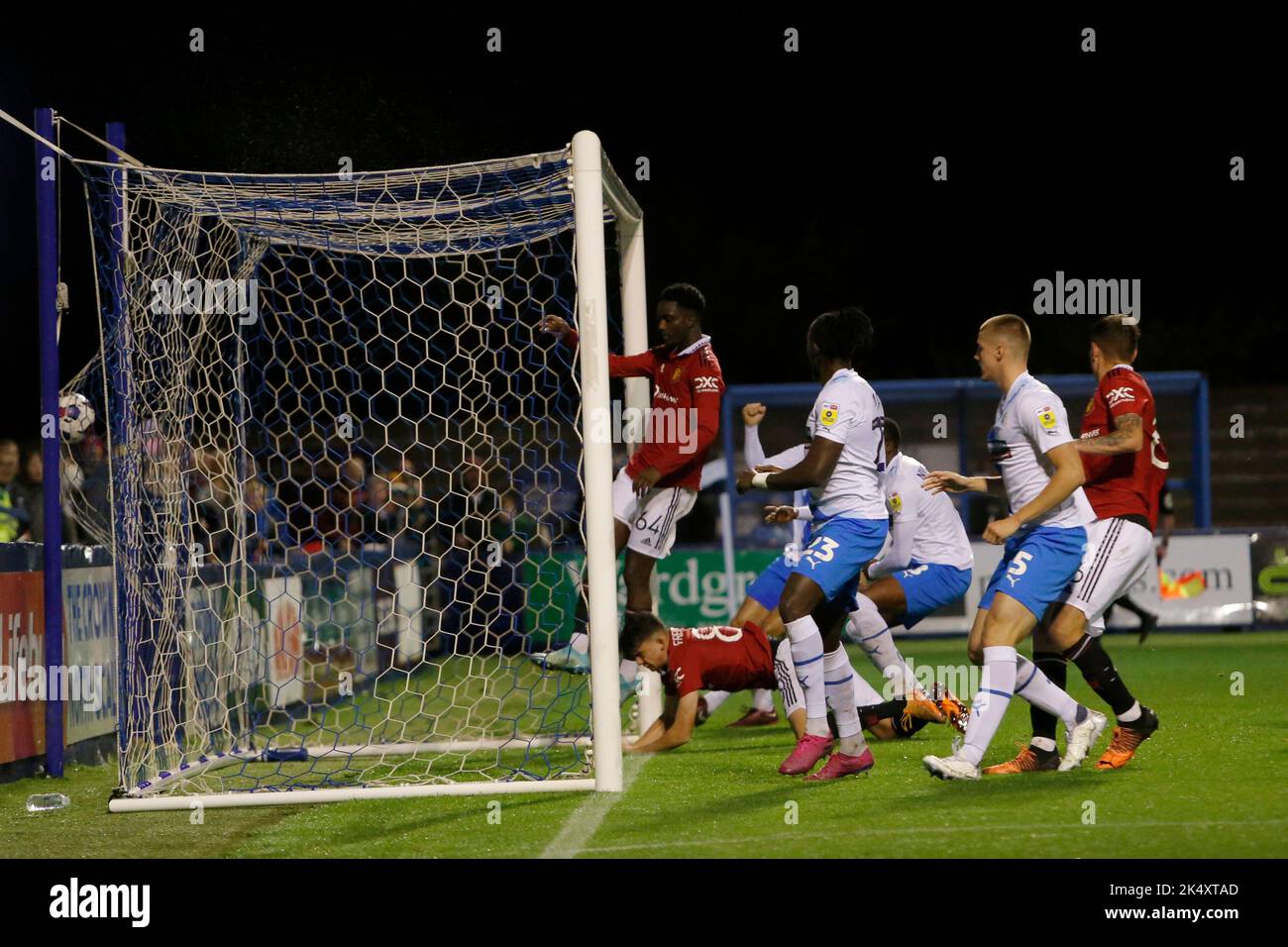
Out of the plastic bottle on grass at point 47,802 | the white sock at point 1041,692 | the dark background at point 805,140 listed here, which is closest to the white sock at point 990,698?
the white sock at point 1041,692

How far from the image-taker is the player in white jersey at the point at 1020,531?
580 centimetres

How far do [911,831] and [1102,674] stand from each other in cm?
188

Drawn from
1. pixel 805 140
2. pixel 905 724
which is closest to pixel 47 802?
pixel 905 724

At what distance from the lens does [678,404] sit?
306 inches

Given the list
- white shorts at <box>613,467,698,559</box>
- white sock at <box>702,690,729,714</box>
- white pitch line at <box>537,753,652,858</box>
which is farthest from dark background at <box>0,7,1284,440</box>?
white pitch line at <box>537,753,652,858</box>

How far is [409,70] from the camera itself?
61.0ft

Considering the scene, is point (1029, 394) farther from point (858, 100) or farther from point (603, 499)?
point (858, 100)

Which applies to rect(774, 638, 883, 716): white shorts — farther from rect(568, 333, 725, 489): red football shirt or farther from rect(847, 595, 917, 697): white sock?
rect(568, 333, 725, 489): red football shirt

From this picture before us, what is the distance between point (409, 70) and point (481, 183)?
12549 mm

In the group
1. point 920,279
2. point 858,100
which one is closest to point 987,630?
point 858,100

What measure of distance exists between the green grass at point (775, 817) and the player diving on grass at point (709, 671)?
201mm

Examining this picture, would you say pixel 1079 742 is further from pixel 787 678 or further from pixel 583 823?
pixel 583 823

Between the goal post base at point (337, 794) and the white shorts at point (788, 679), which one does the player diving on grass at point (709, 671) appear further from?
the goal post base at point (337, 794)

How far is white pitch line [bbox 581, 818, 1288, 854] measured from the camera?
Answer: 16.0 ft
